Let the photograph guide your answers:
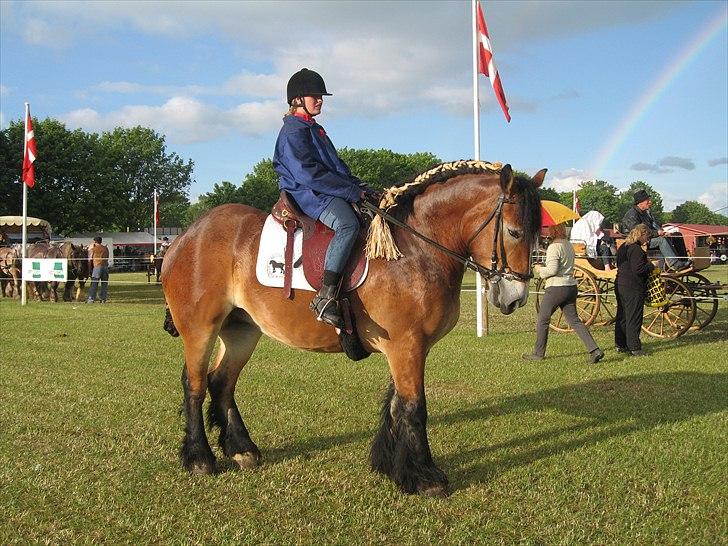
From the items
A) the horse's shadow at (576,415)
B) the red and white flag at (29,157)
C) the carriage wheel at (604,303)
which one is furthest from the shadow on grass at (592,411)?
the red and white flag at (29,157)

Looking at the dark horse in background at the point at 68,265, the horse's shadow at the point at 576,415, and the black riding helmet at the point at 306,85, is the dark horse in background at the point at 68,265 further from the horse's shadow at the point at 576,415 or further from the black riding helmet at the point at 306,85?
the black riding helmet at the point at 306,85

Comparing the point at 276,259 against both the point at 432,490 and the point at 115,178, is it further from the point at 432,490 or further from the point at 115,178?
the point at 115,178

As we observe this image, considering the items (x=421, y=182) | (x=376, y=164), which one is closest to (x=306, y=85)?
(x=421, y=182)

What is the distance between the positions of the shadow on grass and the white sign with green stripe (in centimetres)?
1735

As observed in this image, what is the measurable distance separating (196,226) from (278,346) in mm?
6049

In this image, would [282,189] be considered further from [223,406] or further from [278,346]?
[278,346]

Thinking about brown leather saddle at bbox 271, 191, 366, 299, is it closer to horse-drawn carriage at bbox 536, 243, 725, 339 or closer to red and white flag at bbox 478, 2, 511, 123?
red and white flag at bbox 478, 2, 511, 123

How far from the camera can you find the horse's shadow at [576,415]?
5.38 metres

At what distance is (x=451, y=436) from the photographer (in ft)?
19.7

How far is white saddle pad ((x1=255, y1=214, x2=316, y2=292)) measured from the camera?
4.88m

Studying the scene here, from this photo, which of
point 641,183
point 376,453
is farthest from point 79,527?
point 641,183

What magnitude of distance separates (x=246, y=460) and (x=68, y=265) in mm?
18462

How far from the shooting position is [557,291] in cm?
1028

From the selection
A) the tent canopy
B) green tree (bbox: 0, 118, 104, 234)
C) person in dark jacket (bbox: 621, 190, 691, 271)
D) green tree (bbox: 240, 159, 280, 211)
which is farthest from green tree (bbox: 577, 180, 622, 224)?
person in dark jacket (bbox: 621, 190, 691, 271)
